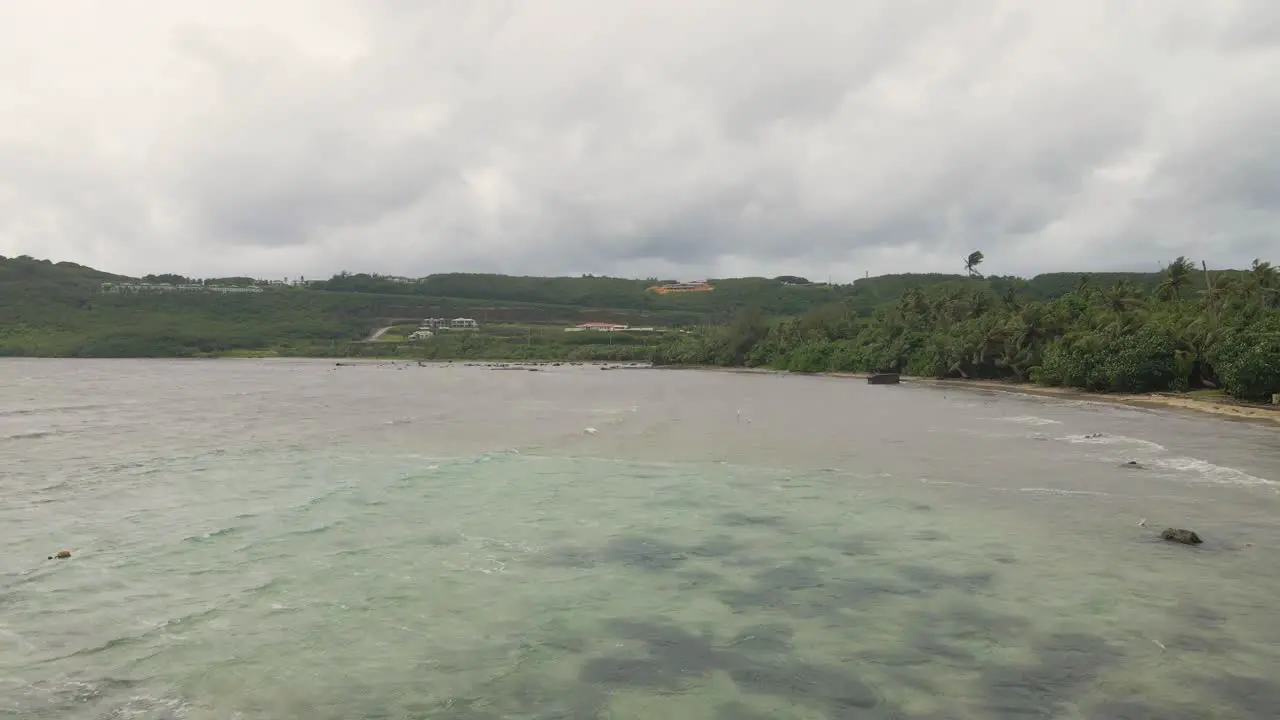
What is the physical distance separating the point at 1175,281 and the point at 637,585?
396 feet

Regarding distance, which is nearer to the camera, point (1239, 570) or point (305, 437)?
point (1239, 570)

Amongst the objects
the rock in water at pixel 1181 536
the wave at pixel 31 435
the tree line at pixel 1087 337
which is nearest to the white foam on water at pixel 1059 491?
the rock in water at pixel 1181 536

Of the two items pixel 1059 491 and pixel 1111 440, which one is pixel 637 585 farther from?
pixel 1111 440

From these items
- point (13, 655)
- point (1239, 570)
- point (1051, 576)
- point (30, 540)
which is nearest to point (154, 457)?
point (30, 540)

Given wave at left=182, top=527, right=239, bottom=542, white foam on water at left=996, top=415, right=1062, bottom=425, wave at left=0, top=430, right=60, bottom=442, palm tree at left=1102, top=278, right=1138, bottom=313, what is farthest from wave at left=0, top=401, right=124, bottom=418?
palm tree at left=1102, top=278, right=1138, bottom=313

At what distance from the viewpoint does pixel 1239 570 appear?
17.7 m

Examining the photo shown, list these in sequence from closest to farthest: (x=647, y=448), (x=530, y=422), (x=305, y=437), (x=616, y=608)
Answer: (x=616, y=608) → (x=647, y=448) → (x=305, y=437) → (x=530, y=422)

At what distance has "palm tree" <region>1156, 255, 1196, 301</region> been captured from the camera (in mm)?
110812

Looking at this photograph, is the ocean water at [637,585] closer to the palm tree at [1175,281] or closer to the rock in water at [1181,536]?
the rock in water at [1181,536]

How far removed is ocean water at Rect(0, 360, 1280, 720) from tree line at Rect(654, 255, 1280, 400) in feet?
110

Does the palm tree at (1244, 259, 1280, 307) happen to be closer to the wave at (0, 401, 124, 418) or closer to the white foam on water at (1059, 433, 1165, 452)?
the white foam on water at (1059, 433, 1165, 452)

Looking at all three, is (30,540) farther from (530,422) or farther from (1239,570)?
(530,422)

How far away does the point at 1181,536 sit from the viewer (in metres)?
20.2

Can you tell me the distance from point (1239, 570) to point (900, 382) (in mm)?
104672
